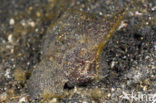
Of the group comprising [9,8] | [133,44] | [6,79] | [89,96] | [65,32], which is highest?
[9,8]

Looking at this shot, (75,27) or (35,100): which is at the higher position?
(75,27)

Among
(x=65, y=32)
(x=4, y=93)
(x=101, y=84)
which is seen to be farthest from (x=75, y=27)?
(x=4, y=93)

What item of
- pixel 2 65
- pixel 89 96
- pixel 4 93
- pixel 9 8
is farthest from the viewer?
pixel 9 8

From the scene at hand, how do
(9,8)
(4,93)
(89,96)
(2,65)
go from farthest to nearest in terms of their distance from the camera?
(9,8) → (2,65) → (4,93) → (89,96)

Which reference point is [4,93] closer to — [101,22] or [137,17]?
[101,22]

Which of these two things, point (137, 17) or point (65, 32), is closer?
point (65, 32)
